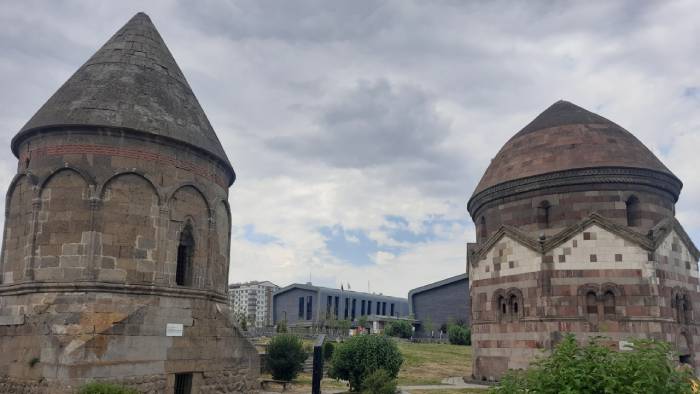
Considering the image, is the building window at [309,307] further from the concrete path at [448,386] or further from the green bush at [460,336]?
the concrete path at [448,386]

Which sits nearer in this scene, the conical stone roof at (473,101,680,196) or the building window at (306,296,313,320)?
the conical stone roof at (473,101,680,196)

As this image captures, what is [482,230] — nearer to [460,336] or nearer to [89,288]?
[89,288]

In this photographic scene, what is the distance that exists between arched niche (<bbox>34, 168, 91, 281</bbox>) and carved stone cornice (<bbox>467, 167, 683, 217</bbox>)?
15623mm

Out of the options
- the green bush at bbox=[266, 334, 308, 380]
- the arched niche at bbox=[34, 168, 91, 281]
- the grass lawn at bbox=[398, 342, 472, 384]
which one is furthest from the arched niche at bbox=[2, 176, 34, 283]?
the grass lawn at bbox=[398, 342, 472, 384]

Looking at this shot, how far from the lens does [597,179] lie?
20969 mm

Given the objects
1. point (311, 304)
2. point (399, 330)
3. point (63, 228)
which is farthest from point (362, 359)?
point (311, 304)

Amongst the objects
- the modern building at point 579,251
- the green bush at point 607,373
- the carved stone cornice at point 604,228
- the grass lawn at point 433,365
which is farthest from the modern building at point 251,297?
the green bush at point 607,373

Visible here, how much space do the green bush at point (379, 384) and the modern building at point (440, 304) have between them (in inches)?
1719

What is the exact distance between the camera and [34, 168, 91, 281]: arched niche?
14195 millimetres

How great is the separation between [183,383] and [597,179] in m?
15.9

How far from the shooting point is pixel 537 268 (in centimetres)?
2075

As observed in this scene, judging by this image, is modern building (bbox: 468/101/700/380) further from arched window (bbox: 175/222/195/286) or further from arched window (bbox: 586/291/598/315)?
arched window (bbox: 175/222/195/286)

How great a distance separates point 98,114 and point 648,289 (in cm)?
1816

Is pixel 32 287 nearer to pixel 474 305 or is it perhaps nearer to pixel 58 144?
pixel 58 144
